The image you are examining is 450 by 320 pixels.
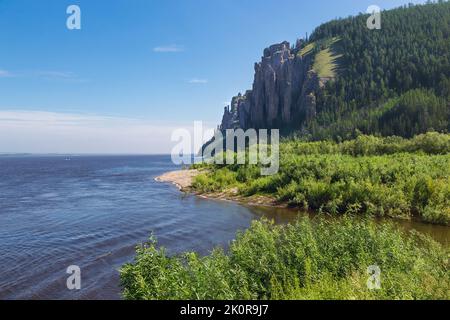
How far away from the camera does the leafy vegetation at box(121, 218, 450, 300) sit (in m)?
12.4

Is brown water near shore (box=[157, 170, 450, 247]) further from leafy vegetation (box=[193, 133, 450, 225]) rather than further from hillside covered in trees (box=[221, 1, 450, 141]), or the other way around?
hillside covered in trees (box=[221, 1, 450, 141])

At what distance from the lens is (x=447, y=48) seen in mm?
141000

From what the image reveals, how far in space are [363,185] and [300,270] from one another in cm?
2754

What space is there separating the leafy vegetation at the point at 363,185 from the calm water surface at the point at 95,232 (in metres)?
3.06

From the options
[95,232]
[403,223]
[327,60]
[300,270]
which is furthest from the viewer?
[327,60]

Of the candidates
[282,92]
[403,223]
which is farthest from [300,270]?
[282,92]

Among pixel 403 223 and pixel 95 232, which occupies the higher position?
pixel 403 223

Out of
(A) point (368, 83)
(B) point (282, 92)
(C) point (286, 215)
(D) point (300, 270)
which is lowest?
(C) point (286, 215)

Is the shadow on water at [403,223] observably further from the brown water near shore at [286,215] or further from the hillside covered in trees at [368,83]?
the hillside covered in trees at [368,83]

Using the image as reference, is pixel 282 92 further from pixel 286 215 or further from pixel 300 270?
pixel 300 270

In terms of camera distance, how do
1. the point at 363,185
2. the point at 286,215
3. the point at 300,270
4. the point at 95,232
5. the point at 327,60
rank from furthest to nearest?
1. the point at 327,60
2. the point at 286,215
3. the point at 363,185
4. the point at 95,232
5. the point at 300,270

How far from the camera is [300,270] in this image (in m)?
15.0

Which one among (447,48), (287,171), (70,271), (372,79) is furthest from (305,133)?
(70,271)

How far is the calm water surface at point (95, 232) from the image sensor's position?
21.8m
